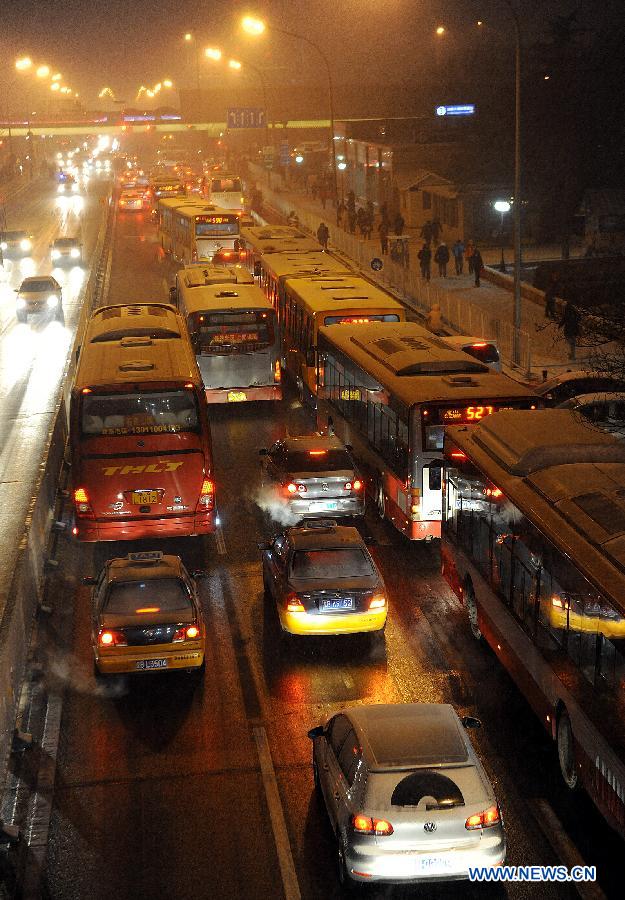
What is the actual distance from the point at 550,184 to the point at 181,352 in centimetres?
5079

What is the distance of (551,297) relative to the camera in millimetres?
41031

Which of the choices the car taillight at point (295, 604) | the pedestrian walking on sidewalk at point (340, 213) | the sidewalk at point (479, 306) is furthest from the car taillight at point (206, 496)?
the pedestrian walking on sidewalk at point (340, 213)

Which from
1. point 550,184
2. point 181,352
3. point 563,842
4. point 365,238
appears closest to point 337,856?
point 563,842

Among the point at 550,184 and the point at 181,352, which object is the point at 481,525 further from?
the point at 550,184

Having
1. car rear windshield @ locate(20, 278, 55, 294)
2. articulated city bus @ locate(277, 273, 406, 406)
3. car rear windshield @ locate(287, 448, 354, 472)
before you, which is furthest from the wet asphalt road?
car rear windshield @ locate(20, 278, 55, 294)

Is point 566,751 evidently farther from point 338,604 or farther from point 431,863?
point 338,604

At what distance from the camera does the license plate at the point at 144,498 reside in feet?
63.2

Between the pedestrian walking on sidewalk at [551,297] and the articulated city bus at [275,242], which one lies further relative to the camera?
the articulated city bus at [275,242]

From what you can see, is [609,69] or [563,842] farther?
[609,69]

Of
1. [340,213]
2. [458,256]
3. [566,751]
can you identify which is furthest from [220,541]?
[340,213]

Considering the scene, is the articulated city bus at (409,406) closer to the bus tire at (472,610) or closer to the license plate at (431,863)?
the bus tire at (472,610)

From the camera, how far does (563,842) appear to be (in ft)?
35.4

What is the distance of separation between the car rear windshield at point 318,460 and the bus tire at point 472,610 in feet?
18.4

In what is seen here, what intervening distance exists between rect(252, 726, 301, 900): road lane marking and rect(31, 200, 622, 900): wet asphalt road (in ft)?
0.19
